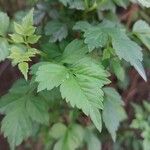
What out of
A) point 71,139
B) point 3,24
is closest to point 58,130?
point 71,139

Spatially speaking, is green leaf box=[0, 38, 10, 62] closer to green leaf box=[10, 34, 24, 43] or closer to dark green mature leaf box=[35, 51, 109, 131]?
green leaf box=[10, 34, 24, 43]

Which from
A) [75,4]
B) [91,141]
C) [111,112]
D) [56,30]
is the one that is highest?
[75,4]

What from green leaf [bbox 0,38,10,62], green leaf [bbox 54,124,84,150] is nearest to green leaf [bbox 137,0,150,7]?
green leaf [bbox 0,38,10,62]

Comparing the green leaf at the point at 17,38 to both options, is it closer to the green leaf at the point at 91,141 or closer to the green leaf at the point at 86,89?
the green leaf at the point at 86,89

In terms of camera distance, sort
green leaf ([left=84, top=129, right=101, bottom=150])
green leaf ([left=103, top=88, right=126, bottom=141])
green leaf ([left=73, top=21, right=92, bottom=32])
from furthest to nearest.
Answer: green leaf ([left=84, top=129, right=101, bottom=150]) < green leaf ([left=103, top=88, right=126, bottom=141]) < green leaf ([left=73, top=21, right=92, bottom=32])

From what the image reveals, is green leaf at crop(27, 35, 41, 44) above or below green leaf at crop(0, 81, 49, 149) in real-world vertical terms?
above

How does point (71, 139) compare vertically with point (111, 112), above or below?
below

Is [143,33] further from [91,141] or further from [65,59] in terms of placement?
[91,141]

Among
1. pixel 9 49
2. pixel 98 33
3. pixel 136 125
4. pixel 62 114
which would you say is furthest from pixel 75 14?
pixel 136 125
